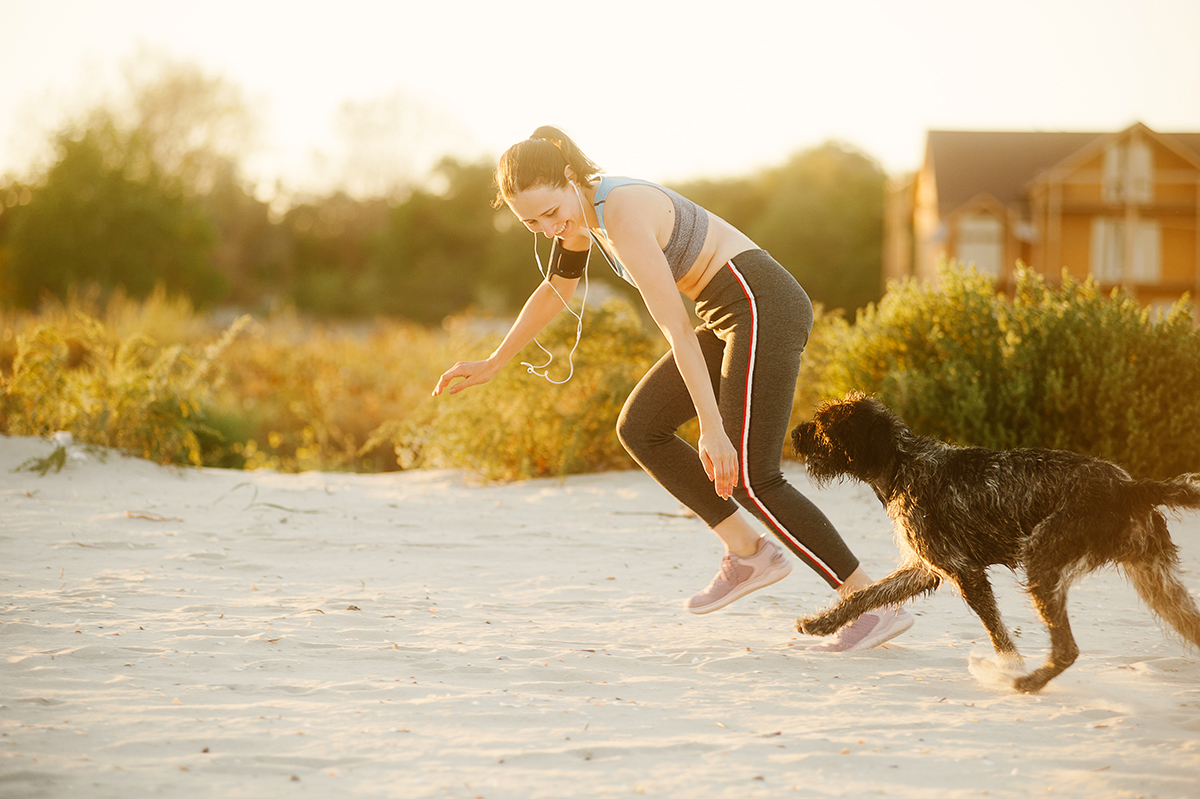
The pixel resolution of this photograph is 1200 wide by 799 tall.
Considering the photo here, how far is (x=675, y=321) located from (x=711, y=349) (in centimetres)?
49

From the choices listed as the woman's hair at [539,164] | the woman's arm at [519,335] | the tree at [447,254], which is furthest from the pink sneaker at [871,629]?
the tree at [447,254]

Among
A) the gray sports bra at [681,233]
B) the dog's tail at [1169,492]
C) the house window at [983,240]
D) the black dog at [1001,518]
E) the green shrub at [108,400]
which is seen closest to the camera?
the dog's tail at [1169,492]

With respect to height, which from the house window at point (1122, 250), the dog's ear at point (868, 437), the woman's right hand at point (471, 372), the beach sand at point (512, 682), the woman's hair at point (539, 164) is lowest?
the beach sand at point (512, 682)

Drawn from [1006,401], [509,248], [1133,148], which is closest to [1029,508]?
[1006,401]

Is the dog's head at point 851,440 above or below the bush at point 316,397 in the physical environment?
above

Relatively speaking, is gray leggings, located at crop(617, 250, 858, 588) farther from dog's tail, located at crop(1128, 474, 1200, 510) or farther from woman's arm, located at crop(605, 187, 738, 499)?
dog's tail, located at crop(1128, 474, 1200, 510)

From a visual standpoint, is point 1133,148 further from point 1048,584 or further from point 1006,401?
point 1048,584

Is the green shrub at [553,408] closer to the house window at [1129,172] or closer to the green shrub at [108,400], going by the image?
the green shrub at [108,400]

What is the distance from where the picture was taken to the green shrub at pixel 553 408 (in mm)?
7570

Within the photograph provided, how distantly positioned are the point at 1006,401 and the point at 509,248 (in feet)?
108

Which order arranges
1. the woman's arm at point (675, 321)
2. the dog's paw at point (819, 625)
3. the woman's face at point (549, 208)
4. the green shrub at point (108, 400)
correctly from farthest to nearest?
the green shrub at point (108, 400), the dog's paw at point (819, 625), the woman's face at point (549, 208), the woman's arm at point (675, 321)

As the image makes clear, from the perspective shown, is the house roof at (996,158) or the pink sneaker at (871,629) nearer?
the pink sneaker at (871,629)

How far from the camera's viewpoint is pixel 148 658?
127 inches

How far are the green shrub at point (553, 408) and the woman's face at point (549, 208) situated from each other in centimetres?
403
